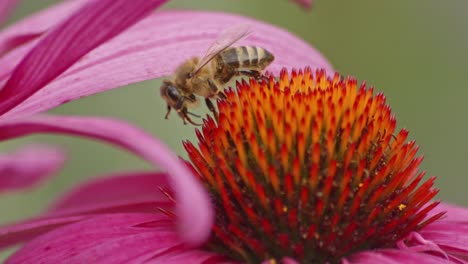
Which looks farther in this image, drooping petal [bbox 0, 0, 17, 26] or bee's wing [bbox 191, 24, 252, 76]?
drooping petal [bbox 0, 0, 17, 26]

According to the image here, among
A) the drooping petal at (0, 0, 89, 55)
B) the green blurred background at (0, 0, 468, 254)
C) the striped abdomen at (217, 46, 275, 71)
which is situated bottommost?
the striped abdomen at (217, 46, 275, 71)

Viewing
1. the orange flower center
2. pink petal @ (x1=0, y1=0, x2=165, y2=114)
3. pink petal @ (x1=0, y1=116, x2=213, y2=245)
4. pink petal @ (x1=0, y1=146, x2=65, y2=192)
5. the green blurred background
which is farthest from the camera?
the green blurred background

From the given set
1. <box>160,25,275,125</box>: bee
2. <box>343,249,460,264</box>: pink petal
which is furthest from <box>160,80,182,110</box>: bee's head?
<box>343,249,460,264</box>: pink petal

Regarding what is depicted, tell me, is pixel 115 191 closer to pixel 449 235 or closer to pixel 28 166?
pixel 28 166

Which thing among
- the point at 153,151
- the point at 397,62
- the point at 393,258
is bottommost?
the point at 393,258

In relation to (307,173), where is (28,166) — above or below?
above

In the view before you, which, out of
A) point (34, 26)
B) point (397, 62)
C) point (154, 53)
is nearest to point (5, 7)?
point (34, 26)

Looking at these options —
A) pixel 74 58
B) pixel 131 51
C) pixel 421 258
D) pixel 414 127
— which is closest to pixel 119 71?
pixel 131 51

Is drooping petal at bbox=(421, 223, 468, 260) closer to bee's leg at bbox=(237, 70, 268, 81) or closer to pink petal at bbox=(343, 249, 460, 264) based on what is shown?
pink petal at bbox=(343, 249, 460, 264)
